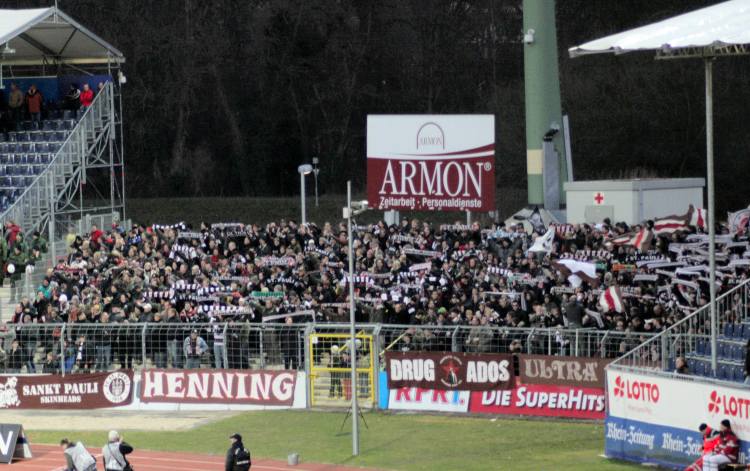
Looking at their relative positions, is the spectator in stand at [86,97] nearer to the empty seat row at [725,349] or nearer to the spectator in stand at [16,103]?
the spectator in stand at [16,103]

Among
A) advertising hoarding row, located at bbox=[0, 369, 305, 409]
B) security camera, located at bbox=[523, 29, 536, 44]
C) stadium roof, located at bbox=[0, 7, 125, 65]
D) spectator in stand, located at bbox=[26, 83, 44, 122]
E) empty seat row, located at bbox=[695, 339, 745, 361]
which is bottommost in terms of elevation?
advertising hoarding row, located at bbox=[0, 369, 305, 409]

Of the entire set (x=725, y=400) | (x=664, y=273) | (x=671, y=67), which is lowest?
(x=725, y=400)

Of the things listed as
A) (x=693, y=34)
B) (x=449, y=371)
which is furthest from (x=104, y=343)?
(x=693, y=34)

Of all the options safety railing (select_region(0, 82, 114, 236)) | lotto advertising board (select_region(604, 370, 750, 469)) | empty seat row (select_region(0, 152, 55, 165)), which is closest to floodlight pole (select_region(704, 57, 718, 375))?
lotto advertising board (select_region(604, 370, 750, 469))

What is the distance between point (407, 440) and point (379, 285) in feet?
21.9

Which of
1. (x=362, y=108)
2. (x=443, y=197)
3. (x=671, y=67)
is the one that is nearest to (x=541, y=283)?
(x=443, y=197)

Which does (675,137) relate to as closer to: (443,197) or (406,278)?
(443,197)

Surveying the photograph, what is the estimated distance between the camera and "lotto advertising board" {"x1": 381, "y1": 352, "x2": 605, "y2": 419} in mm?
30469

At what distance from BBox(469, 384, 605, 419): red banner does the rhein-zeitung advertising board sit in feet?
28.7

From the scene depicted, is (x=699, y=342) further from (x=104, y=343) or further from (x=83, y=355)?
(x=83, y=355)

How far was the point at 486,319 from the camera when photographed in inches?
1265

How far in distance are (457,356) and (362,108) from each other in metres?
42.6

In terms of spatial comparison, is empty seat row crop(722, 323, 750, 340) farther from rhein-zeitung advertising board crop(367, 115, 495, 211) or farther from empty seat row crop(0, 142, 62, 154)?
empty seat row crop(0, 142, 62, 154)

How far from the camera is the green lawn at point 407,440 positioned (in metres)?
27.5
